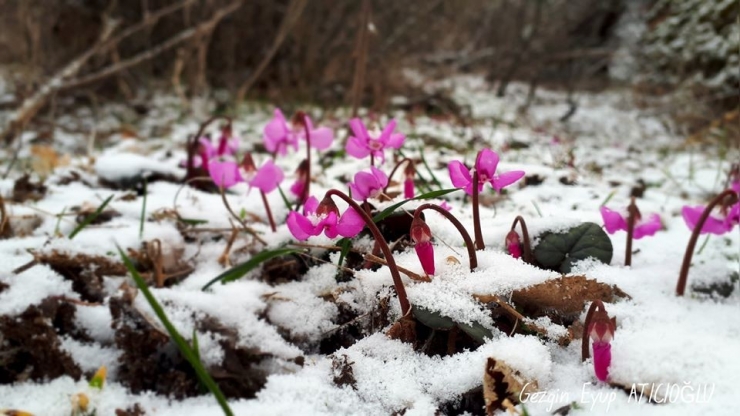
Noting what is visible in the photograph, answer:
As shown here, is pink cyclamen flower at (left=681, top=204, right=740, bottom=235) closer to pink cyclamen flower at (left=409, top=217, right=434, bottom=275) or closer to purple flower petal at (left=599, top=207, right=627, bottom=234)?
purple flower petal at (left=599, top=207, right=627, bottom=234)

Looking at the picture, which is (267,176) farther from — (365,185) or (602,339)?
(602,339)

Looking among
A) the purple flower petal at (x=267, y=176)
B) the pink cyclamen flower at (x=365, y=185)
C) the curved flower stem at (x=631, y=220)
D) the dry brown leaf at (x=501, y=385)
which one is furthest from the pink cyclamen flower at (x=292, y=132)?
the dry brown leaf at (x=501, y=385)

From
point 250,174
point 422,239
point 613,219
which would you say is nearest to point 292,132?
point 250,174

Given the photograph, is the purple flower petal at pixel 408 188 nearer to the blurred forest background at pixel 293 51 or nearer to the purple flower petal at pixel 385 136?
the purple flower petal at pixel 385 136

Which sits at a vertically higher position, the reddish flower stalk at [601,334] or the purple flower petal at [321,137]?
the purple flower petal at [321,137]

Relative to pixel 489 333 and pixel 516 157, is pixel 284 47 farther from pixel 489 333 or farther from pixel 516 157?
pixel 489 333

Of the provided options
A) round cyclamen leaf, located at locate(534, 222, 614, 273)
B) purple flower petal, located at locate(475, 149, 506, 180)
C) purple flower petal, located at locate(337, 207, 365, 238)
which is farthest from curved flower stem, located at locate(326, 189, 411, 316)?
round cyclamen leaf, located at locate(534, 222, 614, 273)

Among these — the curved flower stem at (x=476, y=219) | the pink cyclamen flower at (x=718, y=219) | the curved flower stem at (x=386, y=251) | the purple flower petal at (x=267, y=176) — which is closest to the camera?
the curved flower stem at (x=386, y=251)
